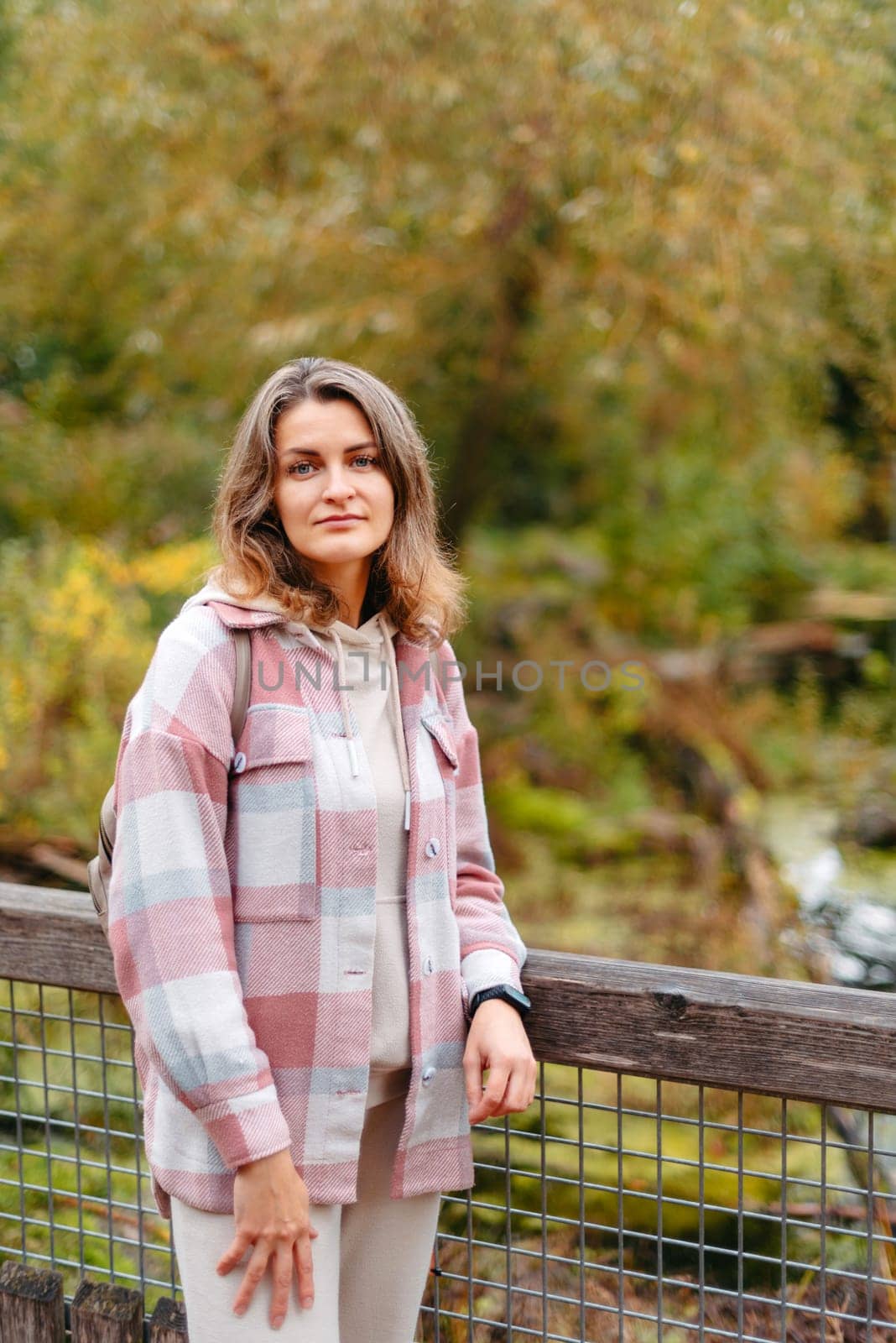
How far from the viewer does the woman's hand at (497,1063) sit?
141 cm

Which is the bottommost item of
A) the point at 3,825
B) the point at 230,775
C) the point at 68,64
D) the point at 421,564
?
the point at 3,825

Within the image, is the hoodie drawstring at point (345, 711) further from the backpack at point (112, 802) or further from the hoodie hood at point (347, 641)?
the backpack at point (112, 802)

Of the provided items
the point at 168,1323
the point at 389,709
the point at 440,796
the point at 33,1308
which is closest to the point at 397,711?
the point at 389,709

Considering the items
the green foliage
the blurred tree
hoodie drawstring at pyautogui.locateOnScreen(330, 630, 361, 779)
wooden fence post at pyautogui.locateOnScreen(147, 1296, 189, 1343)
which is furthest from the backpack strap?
the blurred tree

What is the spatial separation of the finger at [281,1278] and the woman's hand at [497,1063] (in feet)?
0.85

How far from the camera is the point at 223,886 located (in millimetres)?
1314

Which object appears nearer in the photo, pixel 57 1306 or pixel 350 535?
pixel 350 535

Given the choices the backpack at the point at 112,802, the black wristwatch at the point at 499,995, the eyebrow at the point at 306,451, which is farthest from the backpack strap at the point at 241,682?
the black wristwatch at the point at 499,995

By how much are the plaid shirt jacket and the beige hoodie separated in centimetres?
2

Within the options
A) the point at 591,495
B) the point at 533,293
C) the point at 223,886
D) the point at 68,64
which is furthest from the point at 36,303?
the point at 223,886

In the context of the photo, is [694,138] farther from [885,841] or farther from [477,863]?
[477,863]

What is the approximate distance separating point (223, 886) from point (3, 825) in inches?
149

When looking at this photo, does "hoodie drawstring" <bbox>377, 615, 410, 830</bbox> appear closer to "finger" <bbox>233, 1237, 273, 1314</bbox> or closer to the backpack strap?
the backpack strap

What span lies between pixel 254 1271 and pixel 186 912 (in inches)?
15.3
